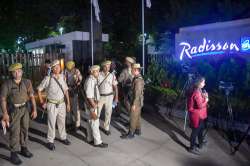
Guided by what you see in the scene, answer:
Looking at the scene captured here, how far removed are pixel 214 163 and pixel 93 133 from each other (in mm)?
2849

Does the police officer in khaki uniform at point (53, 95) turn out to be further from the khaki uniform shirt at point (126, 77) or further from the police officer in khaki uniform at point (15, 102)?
the khaki uniform shirt at point (126, 77)

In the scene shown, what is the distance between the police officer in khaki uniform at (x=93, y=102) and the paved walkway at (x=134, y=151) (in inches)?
10.3

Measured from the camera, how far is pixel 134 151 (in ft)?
26.9

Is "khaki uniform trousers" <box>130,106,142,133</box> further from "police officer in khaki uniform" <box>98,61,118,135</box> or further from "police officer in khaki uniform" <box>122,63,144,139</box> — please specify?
"police officer in khaki uniform" <box>98,61,118,135</box>

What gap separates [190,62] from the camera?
14.0 metres

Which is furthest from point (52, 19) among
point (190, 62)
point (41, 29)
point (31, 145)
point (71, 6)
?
point (31, 145)

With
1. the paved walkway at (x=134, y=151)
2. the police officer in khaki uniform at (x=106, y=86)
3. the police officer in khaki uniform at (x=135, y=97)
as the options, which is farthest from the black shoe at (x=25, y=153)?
the police officer in khaki uniform at (x=135, y=97)

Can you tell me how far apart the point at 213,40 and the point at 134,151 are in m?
7.48

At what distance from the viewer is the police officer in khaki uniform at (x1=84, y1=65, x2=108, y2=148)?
793 centimetres

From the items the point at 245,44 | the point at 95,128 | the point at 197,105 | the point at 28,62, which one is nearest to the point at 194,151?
the point at 197,105

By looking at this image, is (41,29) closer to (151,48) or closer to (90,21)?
(151,48)

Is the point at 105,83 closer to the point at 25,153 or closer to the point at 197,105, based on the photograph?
the point at 197,105

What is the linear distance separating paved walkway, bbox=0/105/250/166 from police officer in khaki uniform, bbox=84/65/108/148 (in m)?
0.26

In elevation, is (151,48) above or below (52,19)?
below
